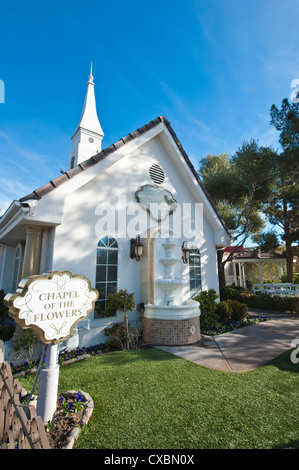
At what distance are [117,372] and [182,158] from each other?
9.17m

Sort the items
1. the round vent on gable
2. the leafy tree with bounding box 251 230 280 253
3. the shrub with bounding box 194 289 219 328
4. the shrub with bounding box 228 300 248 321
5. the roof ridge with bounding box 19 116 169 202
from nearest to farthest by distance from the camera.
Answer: the roof ridge with bounding box 19 116 169 202 < the shrub with bounding box 194 289 219 328 < the round vent on gable < the shrub with bounding box 228 300 248 321 < the leafy tree with bounding box 251 230 280 253

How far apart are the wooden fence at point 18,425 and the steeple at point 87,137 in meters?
13.5

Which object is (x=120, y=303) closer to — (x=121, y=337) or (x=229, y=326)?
(x=121, y=337)

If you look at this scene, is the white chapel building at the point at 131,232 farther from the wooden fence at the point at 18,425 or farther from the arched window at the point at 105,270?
the wooden fence at the point at 18,425

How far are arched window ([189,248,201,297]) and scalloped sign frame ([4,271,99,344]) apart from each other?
7710 millimetres

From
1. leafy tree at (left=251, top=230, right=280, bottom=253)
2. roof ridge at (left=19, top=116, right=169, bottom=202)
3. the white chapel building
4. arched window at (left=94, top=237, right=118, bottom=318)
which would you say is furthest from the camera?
leafy tree at (left=251, top=230, right=280, bottom=253)

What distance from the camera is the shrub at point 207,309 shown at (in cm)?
908

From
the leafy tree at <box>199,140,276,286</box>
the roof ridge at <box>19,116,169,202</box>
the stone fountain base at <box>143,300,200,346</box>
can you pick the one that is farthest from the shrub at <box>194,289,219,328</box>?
the roof ridge at <box>19,116,169,202</box>

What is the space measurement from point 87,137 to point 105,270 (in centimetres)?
1114

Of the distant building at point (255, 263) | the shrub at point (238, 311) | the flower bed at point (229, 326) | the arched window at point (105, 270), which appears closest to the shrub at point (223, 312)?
the flower bed at point (229, 326)

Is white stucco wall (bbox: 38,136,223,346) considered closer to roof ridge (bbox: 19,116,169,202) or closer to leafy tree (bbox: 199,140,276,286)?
roof ridge (bbox: 19,116,169,202)

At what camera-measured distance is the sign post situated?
2789mm

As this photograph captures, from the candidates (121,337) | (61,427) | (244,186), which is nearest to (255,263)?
(244,186)
